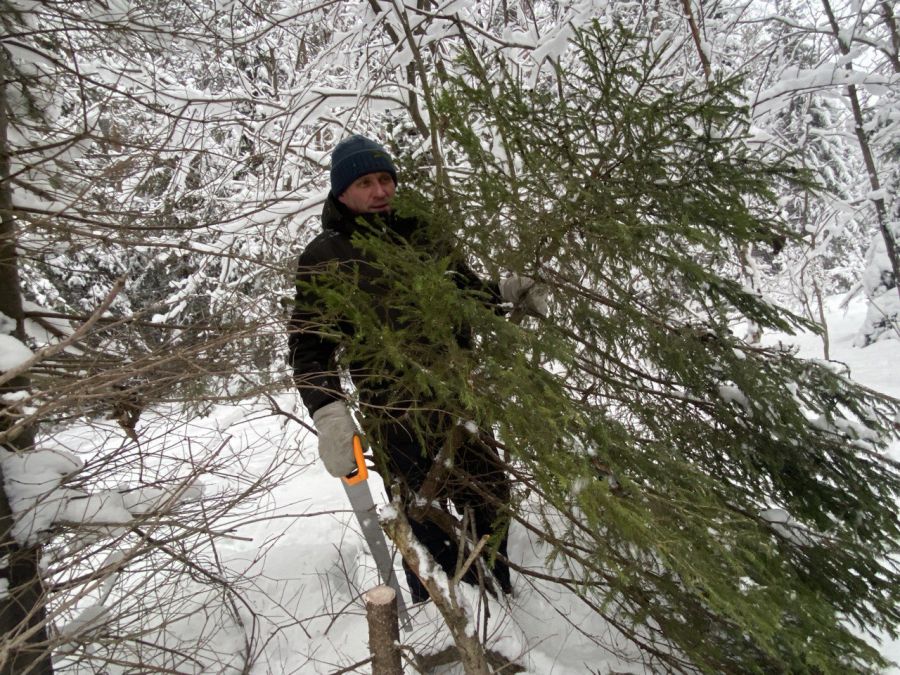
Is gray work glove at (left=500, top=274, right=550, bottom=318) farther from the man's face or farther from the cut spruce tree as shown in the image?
the man's face

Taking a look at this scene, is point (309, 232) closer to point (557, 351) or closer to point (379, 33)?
point (379, 33)

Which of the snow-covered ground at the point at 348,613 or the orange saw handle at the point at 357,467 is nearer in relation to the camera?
the orange saw handle at the point at 357,467

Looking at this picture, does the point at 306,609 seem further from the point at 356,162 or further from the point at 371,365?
the point at 356,162

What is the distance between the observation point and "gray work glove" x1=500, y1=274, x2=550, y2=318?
2.34 meters

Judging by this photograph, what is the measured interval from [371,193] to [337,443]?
1261mm

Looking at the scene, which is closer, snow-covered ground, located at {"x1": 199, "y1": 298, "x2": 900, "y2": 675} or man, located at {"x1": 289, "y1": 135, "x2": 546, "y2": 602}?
Result: man, located at {"x1": 289, "y1": 135, "x2": 546, "y2": 602}

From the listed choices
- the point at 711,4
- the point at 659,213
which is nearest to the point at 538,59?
the point at 659,213

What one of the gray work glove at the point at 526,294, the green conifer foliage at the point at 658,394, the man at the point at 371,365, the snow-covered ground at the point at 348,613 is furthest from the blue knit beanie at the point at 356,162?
the snow-covered ground at the point at 348,613

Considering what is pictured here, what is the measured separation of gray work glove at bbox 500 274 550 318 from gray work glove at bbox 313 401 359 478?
0.98 meters

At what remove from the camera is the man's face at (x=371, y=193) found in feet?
8.32

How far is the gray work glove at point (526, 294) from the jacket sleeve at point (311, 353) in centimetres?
90

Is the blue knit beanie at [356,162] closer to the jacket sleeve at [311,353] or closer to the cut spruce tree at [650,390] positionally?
the cut spruce tree at [650,390]

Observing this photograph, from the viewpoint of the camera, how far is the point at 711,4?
4301 mm

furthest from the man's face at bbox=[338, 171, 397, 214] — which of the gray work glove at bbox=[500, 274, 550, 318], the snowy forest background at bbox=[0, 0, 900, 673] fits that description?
the gray work glove at bbox=[500, 274, 550, 318]
